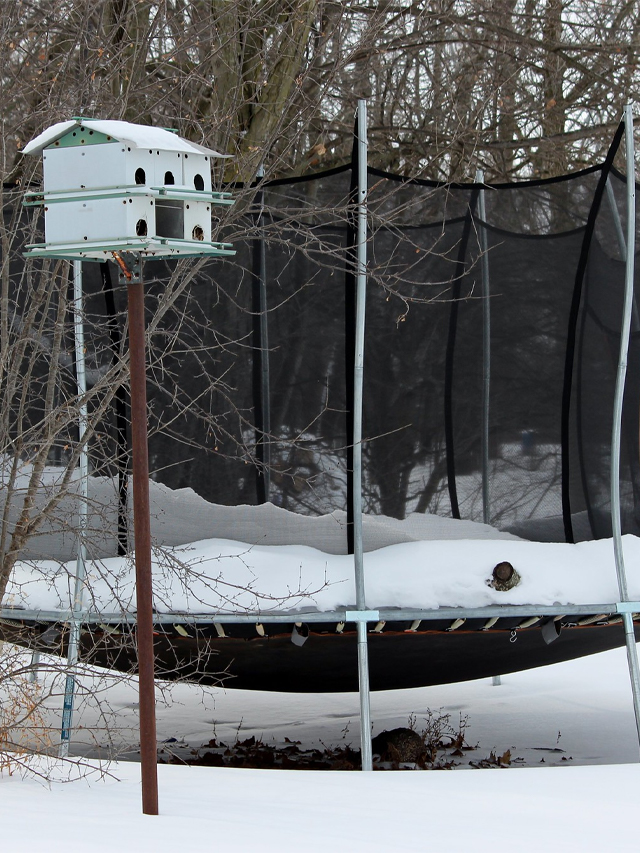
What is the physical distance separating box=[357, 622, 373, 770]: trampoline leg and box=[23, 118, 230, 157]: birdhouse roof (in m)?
2.46

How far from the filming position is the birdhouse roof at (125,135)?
3622mm

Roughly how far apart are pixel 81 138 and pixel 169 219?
0.41m

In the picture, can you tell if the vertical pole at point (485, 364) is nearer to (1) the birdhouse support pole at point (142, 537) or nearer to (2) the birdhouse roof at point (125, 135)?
(2) the birdhouse roof at point (125, 135)

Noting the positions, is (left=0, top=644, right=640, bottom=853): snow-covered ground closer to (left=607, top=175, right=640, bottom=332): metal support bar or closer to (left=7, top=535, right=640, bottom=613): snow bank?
(left=7, top=535, right=640, bottom=613): snow bank

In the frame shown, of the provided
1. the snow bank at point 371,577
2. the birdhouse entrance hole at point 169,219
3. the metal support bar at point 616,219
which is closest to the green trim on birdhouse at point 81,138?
the birdhouse entrance hole at point 169,219

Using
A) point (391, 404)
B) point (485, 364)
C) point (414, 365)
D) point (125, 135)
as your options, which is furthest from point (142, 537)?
point (485, 364)

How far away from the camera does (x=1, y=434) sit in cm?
514

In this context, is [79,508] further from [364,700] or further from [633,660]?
[633,660]

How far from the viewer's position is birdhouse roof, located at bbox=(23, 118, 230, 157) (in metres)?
3.62

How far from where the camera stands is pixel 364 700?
5.19m

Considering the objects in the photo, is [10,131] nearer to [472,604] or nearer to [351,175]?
[351,175]

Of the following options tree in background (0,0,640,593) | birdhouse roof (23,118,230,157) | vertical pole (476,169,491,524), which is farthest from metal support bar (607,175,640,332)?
birdhouse roof (23,118,230,157)

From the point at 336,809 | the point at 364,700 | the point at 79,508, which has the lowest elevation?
the point at 336,809

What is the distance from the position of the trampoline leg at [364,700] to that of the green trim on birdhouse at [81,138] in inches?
102
